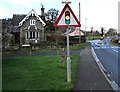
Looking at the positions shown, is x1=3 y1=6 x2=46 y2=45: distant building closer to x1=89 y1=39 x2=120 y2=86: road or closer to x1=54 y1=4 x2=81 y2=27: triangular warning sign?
x1=89 y1=39 x2=120 y2=86: road

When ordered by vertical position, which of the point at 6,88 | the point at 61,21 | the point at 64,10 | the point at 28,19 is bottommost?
the point at 6,88

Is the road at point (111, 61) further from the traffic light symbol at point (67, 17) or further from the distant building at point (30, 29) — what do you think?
the distant building at point (30, 29)

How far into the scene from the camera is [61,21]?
7.11m

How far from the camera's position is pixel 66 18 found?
23.4 ft

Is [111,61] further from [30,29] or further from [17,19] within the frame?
[17,19]

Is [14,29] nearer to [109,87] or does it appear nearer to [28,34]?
[28,34]

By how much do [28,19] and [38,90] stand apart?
31.0m

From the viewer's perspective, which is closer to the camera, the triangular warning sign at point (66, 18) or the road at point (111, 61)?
the triangular warning sign at point (66, 18)

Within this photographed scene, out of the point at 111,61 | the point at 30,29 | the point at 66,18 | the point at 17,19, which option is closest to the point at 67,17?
the point at 66,18

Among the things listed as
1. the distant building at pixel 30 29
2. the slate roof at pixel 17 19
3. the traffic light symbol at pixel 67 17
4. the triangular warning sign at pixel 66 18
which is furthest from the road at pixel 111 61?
the slate roof at pixel 17 19

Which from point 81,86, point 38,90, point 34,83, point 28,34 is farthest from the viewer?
point 28,34

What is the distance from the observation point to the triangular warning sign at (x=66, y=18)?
7086mm

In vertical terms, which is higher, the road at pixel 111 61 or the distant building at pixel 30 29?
the distant building at pixel 30 29

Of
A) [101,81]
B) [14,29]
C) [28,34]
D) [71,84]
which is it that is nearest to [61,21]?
[71,84]
